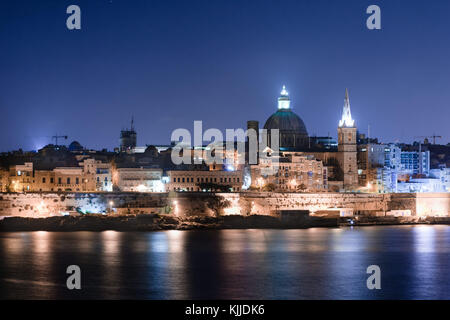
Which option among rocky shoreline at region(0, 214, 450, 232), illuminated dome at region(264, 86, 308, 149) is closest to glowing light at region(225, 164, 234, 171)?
rocky shoreline at region(0, 214, 450, 232)

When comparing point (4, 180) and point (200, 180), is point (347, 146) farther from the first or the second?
point (4, 180)

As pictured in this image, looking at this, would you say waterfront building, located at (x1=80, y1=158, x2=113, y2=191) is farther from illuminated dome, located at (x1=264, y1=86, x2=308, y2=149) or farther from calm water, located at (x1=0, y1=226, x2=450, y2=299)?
illuminated dome, located at (x1=264, y1=86, x2=308, y2=149)

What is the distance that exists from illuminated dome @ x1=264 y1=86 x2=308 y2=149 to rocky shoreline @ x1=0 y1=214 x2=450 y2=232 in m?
15.4

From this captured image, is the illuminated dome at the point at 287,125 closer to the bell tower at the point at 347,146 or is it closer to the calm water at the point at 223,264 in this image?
the bell tower at the point at 347,146

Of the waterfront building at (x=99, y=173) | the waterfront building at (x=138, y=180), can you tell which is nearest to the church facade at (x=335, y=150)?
the waterfront building at (x=138, y=180)

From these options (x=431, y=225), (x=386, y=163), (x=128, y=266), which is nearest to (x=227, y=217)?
(x=431, y=225)

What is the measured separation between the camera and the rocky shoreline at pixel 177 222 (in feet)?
117

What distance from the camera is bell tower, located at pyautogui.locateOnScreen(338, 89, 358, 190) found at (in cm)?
5106

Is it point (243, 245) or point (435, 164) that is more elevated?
point (435, 164)

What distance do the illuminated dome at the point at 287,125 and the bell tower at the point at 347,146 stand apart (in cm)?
513

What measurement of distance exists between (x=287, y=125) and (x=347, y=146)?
23.5ft

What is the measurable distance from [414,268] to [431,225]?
17.2 meters
